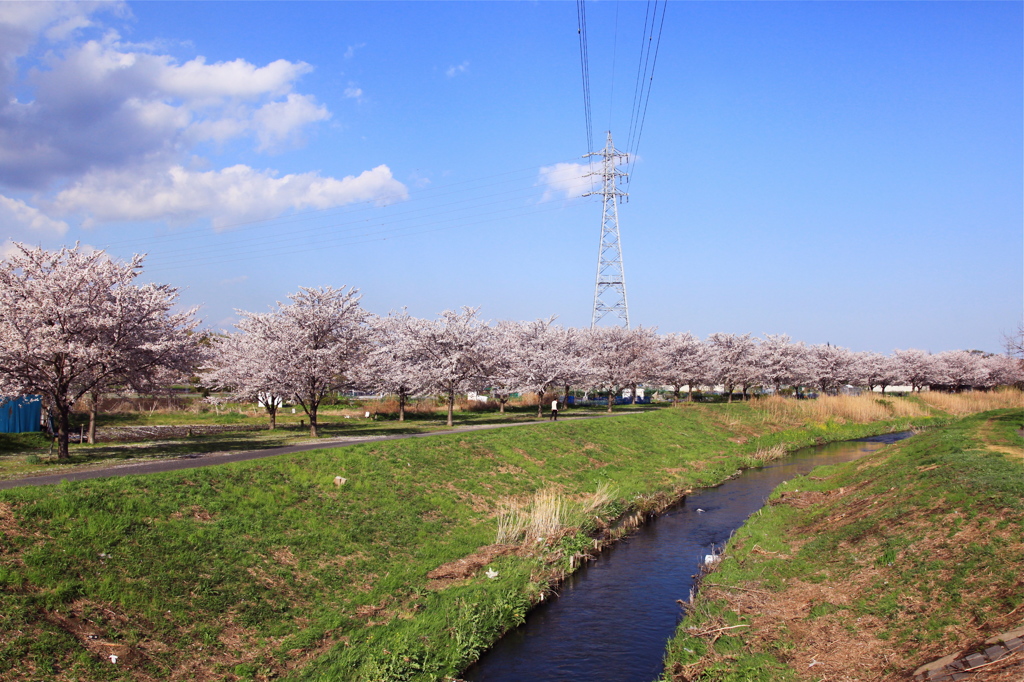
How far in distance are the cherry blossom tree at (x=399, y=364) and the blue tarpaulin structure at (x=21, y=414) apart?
64.2 ft

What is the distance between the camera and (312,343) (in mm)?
40500

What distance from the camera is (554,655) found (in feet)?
47.7

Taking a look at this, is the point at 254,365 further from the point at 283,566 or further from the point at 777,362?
the point at 777,362

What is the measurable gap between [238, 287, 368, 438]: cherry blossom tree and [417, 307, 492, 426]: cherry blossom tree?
6622 mm

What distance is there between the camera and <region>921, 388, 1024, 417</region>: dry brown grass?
69.9 m

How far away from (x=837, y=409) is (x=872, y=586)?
52.8 metres

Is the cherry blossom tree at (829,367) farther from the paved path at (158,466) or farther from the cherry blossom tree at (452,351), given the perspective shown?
the paved path at (158,466)

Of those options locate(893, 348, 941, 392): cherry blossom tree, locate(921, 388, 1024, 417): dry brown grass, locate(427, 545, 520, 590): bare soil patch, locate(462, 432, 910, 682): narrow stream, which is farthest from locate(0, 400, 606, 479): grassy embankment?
locate(893, 348, 941, 392): cherry blossom tree

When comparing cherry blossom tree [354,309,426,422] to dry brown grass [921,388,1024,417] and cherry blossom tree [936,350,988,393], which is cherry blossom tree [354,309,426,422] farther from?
cherry blossom tree [936,350,988,393]

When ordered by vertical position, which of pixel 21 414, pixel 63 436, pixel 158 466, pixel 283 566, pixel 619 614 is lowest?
pixel 619 614

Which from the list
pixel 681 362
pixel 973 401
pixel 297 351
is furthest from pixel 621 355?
pixel 297 351

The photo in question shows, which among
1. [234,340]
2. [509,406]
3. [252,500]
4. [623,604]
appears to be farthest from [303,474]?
[509,406]

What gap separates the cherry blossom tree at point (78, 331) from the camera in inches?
1019

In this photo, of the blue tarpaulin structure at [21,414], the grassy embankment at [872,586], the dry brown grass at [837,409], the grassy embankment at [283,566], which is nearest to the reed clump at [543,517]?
the grassy embankment at [283,566]
